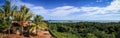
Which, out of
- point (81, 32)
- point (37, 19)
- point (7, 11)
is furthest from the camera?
point (81, 32)

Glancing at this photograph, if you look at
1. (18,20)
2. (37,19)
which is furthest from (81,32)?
(18,20)

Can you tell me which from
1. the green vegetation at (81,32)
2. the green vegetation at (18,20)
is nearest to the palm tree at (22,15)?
the green vegetation at (18,20)

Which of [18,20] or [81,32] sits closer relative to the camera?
[18,20]

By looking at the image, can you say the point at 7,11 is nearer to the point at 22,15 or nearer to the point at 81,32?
the point at 22,15

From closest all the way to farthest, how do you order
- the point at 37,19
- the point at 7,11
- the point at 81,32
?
the point at 7,11, the point at 37,19, the point at 81,32

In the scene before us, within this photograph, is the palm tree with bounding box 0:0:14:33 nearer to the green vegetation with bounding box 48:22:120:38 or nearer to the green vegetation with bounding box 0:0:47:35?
the green vegetation with bounding box 0:0:47:35

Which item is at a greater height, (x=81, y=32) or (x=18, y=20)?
(x=18, y=20)

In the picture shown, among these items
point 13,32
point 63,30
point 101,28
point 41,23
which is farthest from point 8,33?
point 101,28

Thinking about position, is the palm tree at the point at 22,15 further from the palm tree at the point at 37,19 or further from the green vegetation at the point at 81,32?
the green vegetation at the point at 81,32

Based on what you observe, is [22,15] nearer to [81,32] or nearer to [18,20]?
[18,20]

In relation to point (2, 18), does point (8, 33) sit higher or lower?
lower

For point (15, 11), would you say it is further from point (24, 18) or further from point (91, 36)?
point (91, 36)
